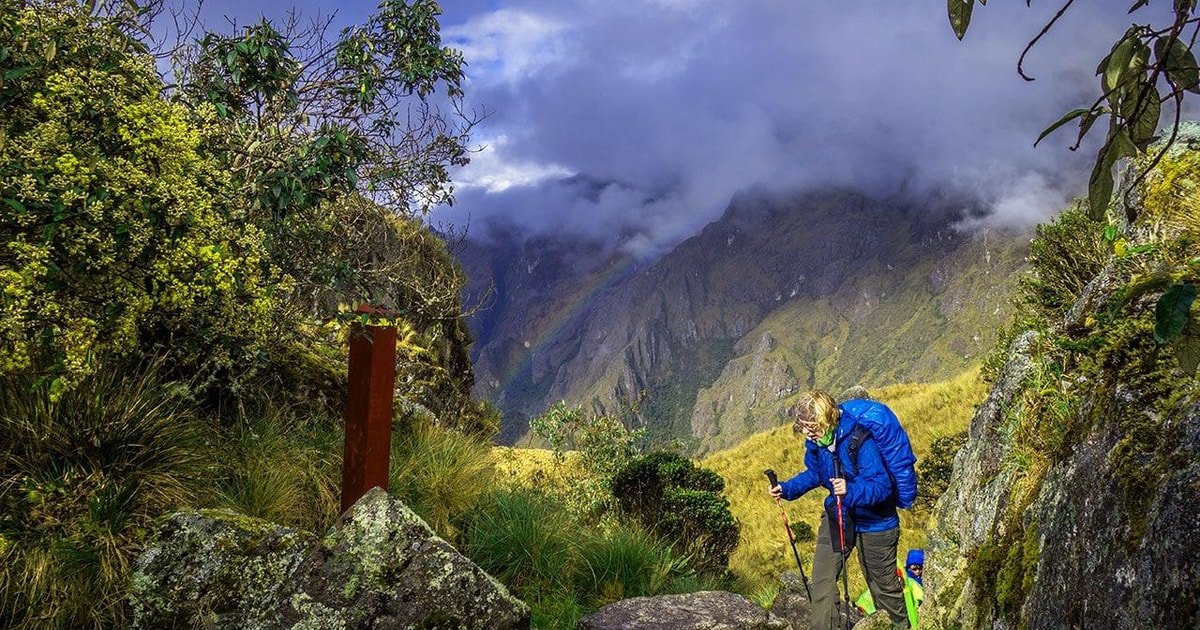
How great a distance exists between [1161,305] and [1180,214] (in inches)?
222

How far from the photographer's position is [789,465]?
2920 centimetres

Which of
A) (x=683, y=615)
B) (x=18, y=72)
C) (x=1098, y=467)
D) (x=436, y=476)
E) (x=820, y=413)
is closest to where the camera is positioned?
(x=1098, y=467)

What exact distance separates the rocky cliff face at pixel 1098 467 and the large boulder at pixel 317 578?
3.48 meters

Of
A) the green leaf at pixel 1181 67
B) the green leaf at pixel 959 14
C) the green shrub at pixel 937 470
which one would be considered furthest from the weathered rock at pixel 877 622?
the green shrub at pixel 937 470

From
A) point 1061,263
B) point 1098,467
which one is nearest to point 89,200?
point 1098,467

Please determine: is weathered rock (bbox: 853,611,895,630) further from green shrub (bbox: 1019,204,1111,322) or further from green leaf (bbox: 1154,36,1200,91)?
green shrub (bbox: 1019,204,1111,322)

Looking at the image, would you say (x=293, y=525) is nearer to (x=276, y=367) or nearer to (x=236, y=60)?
(x=276, y=367)

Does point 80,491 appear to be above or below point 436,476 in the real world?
below

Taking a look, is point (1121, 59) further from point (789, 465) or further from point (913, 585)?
point (789, 465)

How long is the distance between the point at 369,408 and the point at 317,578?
177 centimetres

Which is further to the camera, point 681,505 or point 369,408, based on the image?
point 681,505

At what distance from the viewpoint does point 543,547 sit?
8.05m

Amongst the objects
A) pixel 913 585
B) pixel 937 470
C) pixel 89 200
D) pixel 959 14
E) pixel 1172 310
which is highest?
pixel 937 470

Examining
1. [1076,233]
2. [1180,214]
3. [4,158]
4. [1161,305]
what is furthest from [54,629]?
[1076,233]
